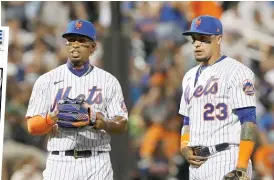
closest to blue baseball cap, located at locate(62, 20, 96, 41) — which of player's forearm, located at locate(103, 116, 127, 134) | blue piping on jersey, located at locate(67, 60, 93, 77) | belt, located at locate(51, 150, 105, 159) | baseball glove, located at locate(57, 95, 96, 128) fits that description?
blue piping on jersey, located at locate(67, 60, 93, 77)

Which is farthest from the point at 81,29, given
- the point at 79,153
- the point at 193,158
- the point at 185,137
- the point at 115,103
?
the point at 193,158

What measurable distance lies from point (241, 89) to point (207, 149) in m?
0.50

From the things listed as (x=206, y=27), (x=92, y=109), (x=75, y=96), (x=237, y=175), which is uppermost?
(x=206, y=27)

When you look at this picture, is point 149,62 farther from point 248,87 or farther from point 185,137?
point 248,87

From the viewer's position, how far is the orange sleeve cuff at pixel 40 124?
5285mm

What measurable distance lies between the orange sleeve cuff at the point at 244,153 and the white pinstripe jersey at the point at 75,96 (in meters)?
0.99

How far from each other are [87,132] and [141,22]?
4446 millimetres

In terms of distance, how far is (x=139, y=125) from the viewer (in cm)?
896

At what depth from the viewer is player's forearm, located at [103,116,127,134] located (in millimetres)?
5289

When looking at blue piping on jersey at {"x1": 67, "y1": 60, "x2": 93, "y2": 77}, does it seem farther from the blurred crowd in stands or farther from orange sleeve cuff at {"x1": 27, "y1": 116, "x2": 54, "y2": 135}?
the blurred crowd in stands

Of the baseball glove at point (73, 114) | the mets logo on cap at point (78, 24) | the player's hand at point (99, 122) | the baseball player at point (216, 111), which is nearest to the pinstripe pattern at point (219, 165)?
the baseball player at point (216, 111)

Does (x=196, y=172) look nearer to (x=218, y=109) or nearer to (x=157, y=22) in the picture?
(x=218, y=109)

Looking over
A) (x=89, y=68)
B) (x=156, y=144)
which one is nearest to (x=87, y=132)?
(x=89, y=68)

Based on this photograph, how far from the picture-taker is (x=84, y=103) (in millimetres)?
5270
